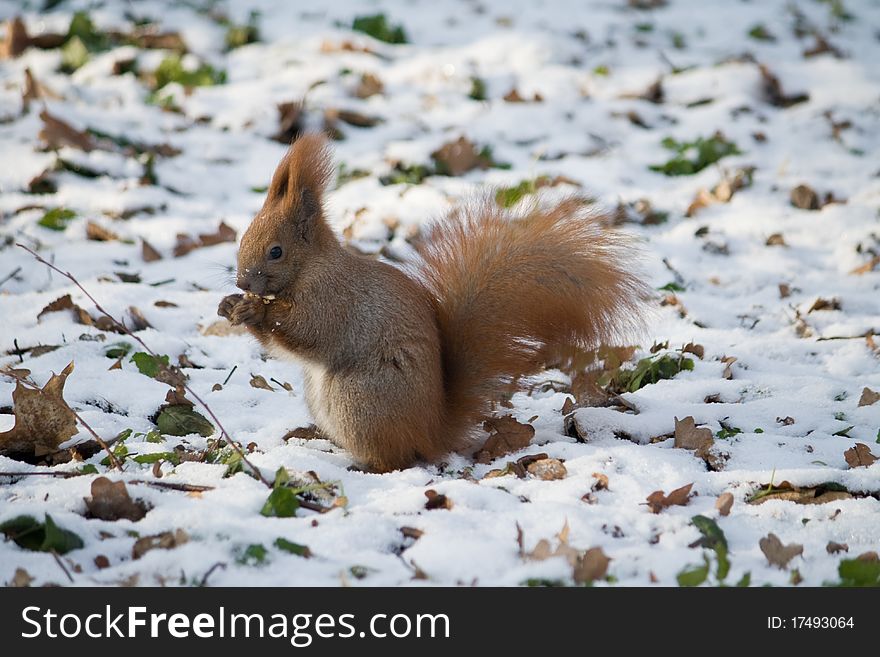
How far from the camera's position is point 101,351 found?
312 centimetres

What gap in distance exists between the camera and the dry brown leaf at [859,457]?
96.2 inches

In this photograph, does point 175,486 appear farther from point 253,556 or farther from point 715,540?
point 715,540

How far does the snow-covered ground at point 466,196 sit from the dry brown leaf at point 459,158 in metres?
0.13

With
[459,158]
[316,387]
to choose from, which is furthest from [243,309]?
[459,158]

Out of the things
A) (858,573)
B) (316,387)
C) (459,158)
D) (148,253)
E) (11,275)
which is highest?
(459,158)

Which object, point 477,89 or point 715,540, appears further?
point 477,89

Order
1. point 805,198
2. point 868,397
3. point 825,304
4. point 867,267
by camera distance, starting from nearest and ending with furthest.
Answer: point 868,397, point 825,304, point 867,267, point 805,198

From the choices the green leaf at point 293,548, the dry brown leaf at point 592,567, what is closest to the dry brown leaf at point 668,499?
the dry brown leaf at point 592,567

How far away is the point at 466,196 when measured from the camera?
2889mm

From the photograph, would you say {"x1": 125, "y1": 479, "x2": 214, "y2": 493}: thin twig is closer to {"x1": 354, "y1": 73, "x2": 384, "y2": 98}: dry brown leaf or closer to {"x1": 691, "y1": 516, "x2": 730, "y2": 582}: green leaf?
{"x1": 691, "y1": 516, "x2": 730, "y2": 582}: green leaf

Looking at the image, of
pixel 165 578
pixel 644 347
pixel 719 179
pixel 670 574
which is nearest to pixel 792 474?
pixel 670 574

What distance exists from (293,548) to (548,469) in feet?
2.58

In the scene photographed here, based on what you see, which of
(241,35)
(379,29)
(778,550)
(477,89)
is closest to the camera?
(778,550)

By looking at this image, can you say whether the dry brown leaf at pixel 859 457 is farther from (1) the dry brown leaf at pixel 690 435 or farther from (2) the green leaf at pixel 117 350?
(2) the green leaf at pixel 117 350
